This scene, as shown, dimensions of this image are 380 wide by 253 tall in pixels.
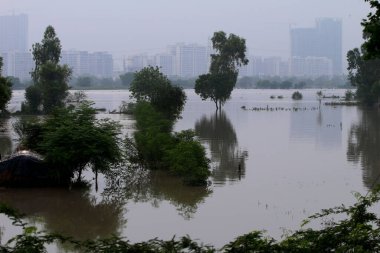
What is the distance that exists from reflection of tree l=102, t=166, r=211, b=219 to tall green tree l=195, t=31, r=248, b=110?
167ft

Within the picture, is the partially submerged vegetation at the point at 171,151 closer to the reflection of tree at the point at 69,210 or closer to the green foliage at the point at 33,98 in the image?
the reflection of tree at the point at 69,210

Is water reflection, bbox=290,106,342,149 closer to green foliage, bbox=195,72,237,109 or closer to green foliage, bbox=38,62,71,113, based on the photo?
green foliage, bbox=195,72,237,109

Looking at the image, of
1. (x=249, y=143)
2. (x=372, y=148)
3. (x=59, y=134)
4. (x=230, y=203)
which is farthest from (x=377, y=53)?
(x=249, y=143)

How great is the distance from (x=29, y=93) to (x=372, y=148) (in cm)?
4373

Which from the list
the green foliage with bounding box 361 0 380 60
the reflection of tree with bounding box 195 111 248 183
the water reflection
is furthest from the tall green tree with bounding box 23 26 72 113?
the green foliage with bounding box 361 0 380 60

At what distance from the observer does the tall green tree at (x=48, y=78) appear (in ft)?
217

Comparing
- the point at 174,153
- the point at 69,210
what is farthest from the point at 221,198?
the point at 69,210

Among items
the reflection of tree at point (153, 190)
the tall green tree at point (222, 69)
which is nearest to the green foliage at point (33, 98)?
the tall green tree at point (222, 69)

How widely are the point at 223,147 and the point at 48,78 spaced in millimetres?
34682

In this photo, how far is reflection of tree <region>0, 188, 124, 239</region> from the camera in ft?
57.1

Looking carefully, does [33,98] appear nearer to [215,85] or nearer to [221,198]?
[215,85]

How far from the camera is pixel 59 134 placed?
21641 millimetres

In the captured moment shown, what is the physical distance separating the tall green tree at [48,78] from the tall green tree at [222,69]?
18.1m

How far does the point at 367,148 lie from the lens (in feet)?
120
